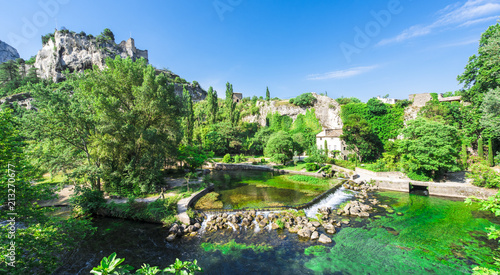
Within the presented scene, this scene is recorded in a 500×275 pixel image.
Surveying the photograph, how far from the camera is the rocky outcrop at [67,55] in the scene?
57.7 meters

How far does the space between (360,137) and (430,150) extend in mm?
10757

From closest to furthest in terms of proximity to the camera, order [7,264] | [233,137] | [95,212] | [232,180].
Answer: [7,264], [95,212], [232,180], [233,137]

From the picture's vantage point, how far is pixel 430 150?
1808 cm

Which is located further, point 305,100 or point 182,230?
point 305,100

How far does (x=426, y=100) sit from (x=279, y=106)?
94.5ft

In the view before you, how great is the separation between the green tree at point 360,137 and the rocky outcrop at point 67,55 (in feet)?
233

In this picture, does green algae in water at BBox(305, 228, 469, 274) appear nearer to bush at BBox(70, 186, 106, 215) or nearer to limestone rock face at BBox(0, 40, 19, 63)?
bush at BBox(70, 186, 106, 215)

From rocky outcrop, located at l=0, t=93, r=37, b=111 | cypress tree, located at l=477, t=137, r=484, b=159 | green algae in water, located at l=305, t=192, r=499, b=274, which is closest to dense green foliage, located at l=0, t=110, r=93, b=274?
green algae in water, located at l=305, t=192, r=499, b=274

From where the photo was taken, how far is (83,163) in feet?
47.9

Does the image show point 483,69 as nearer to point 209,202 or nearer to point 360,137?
point 360,137

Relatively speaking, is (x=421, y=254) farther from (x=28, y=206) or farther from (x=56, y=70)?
(x=56, y=70)

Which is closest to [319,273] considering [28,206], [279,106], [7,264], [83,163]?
[7,264]

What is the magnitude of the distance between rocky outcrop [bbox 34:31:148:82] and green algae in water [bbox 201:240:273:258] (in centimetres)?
7010

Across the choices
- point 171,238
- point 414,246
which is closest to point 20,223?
point 171,238
